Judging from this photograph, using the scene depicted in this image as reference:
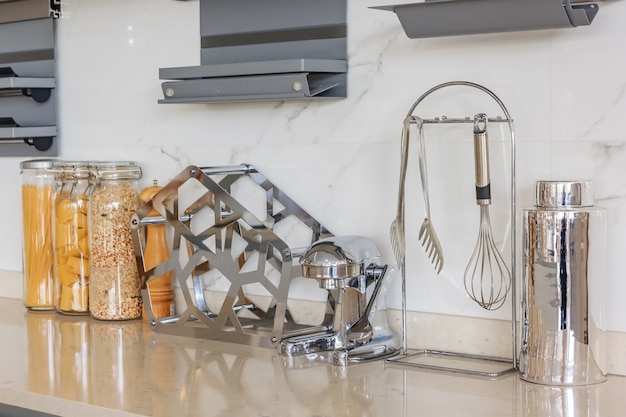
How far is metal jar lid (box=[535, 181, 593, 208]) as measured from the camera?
127 centimetres

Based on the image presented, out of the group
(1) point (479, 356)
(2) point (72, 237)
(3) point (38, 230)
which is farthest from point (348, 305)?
(3) point (38, 230)

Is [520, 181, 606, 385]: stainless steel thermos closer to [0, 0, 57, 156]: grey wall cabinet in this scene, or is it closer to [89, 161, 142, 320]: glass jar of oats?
[89, 161, 142, 320]: glass jar of oats

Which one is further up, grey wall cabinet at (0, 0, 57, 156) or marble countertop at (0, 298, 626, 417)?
grey wall cabinet at (0, 0, 57, 156)

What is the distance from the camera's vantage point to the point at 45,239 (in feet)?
6.22

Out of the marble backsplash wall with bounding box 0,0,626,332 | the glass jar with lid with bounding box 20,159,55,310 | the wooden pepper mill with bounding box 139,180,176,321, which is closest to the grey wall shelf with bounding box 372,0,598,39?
the marble backsplash wall with bounding box 0,0,626,332

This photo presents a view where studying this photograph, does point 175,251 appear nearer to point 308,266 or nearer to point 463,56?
point 308,266

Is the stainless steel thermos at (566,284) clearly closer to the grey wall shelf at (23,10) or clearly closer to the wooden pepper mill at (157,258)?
the wooden pepper mill at (157,258)

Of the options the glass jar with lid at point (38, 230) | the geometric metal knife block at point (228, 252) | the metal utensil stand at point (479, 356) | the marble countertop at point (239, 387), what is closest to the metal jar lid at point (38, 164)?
the glass jar with lid at point (38, 230)

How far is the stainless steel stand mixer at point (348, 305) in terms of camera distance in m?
1.40

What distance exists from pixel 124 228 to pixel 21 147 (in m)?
0.44

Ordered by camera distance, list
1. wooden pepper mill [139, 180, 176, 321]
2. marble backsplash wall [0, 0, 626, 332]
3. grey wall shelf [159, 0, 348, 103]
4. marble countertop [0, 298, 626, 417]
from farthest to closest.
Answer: wooden pepper mill [139, 180, 176, 321]
grey wall shelf [159, 0, 348, 103]
marble backsplash wall [0, 0, 626, 332]
marble countertop [0, 298, 626, 417]

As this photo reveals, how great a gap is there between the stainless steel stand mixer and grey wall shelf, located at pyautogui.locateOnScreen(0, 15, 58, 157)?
82 cm

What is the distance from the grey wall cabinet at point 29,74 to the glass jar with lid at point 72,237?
0.17 m

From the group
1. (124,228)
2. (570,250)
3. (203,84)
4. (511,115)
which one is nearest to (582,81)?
(511,115)
